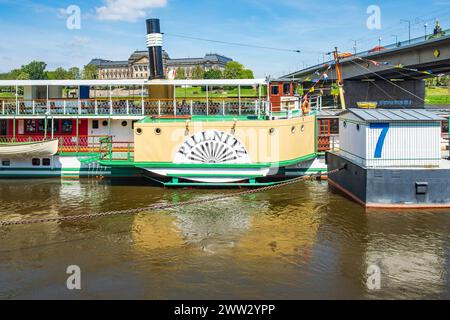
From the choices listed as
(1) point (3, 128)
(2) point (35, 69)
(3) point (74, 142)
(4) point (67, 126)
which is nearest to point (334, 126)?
(3) point (74, 142)

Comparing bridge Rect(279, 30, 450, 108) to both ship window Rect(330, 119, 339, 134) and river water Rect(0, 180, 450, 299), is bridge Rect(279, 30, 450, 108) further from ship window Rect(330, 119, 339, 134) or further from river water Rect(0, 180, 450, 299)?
river water Rect(0, 180, 450, 299)

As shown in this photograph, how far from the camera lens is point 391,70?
47406mm

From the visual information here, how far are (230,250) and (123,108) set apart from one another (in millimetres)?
15154

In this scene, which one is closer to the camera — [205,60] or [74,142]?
[74,142]

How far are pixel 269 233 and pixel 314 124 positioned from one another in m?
10.5

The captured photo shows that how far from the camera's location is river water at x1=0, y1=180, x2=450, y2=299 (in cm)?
1046

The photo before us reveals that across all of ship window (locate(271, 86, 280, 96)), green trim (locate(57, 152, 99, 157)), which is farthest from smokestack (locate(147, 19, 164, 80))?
ship window (locate(271, 86, 280, 96))

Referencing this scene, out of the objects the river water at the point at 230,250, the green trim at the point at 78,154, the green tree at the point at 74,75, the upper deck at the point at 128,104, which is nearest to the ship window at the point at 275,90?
the upper deck at the point at 128,104

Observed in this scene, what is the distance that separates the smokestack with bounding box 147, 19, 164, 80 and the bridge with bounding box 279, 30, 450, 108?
25.7ft

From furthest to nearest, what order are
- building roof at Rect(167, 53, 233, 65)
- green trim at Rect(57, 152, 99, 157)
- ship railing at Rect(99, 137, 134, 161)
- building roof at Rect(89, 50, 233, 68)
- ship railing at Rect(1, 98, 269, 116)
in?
1. building roof at Rect(167, 53, 233, 65)
2. building roof at Rect(89, 50, 233, 68)
3. ship railing at Rect(1, 98, 269, 116)
4. green trim at Rect(57, 152, 99, 157)
5. ship railing at Rect(99, 137, 134, 161)

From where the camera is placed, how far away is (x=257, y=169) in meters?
21.3

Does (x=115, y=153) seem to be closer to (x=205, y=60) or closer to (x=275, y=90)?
(x=275, y=90)

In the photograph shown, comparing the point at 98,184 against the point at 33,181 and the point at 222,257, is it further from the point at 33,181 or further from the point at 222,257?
the point at 222,257
